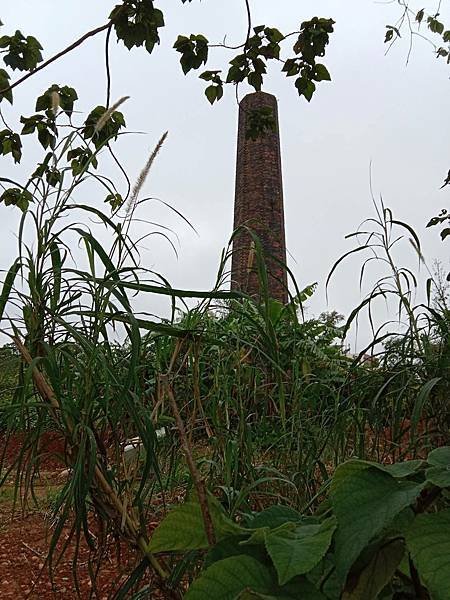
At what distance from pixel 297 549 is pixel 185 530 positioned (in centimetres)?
19

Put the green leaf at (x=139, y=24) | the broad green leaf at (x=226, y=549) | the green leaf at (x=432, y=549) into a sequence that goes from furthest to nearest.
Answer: the green leaf at (x=139, y=24) → the broad green leaf at (x=226, y=549) → the green leaf at (x=432, y=549)

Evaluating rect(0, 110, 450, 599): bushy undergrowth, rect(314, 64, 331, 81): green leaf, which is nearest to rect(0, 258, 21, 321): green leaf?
rect(0, 110, 450, 599): bushy undergrowth

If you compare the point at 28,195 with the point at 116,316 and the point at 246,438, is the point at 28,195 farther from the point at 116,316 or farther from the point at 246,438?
the point at 246,438

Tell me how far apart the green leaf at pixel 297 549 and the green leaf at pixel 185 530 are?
4.9 inches

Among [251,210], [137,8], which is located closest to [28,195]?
[137,8]

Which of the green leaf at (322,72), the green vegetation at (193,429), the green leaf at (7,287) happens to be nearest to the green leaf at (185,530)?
the green vegetation at (193,429)

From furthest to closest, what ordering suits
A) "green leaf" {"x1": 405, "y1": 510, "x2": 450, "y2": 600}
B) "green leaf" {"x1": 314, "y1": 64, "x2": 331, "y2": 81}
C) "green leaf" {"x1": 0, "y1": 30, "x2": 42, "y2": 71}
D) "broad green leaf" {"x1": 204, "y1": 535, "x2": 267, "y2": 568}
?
"green leaf" {"x1": 314, "y1": 64, "x2": 331, "y2": 81}
"green leaf" {"x1": 0, "y1": 30, "x2": 42, "y2": 71}
"broad green leaf" {"x1": 204, "y1": 535, "x2": 267, "y2": 568}
"green leaf" {"x1": 405, "y1": 510, "x2": 450, "y2": 600}

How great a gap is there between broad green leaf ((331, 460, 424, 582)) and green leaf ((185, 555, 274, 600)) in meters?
0.07

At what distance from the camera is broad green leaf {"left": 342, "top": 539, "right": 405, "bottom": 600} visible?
534 millimetres

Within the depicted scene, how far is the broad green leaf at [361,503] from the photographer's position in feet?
1.62

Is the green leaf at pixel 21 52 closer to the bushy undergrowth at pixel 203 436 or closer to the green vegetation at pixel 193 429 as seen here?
the green vegetation at pixel 193 429

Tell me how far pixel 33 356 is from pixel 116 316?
0.14 m

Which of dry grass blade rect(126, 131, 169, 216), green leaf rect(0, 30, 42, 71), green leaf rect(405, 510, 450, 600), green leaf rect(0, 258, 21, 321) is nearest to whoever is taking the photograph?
green leaf rect(405, 510, 450, 600)

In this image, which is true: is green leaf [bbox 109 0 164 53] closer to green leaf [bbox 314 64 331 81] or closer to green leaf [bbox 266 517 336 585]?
green leaf [bbox 314 64 331 81]
